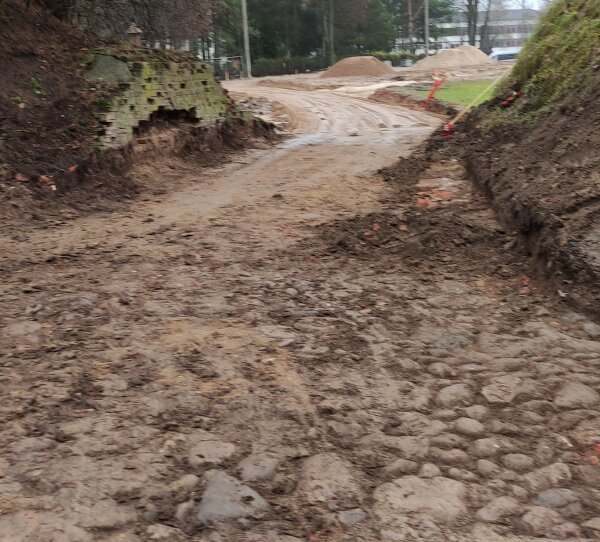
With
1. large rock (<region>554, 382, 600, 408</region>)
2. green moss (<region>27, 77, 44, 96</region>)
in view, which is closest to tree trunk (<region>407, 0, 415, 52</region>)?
green moss (<region>27, 77, 44, 96</region>)

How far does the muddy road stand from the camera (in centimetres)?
322

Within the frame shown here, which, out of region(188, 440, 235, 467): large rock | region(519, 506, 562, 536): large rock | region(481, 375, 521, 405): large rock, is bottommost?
region(519, 506, 562, 536): large rock

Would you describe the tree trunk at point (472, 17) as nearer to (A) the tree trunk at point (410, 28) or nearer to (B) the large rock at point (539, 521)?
(A) the tree trunk at point (410, 28)

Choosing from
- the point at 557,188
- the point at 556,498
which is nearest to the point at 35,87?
the point at 557,188

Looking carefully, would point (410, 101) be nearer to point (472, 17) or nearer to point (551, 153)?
point (551, 153)

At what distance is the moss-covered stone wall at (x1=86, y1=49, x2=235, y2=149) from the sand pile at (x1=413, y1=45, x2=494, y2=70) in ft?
116

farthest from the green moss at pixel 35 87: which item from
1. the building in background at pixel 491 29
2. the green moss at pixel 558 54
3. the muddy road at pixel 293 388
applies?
the building in background at pixel 491 29

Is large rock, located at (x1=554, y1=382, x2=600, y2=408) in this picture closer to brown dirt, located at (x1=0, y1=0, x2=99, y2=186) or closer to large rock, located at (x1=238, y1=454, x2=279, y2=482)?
large rock, located at (x1=238, y1=454, x2=279, y2=482)

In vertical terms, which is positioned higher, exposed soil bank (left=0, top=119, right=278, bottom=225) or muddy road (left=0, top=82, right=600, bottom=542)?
exposed soil bank (left=0, top=119, right=278, bottom=225)

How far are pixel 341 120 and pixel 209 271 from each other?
15108mm

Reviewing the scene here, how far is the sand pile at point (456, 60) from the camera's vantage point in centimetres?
4669

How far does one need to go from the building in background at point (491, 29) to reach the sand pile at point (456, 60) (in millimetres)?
25274

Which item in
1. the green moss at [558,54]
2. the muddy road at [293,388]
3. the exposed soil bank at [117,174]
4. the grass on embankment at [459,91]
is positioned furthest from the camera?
the grass on embankment at [459,91]

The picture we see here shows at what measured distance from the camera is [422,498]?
11.0 ft
